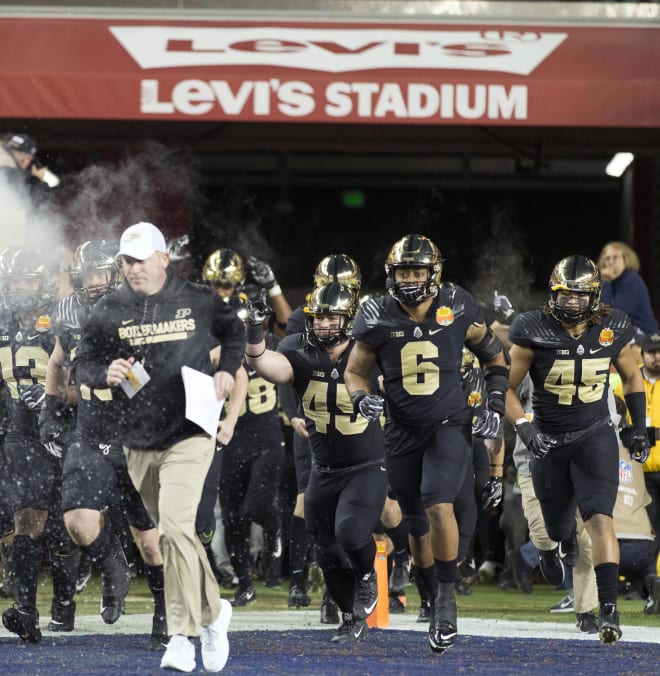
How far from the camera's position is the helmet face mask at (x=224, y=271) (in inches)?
421

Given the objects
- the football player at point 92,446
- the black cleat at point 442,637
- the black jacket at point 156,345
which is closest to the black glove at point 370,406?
the black jacket at point 156,345

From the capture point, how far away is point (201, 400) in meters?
6.68

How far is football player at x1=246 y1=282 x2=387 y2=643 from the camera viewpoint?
773 cm

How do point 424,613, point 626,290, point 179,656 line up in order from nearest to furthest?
point 179,656, point 424,613, point 626,290

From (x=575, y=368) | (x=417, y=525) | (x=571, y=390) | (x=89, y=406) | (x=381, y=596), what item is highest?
(x=575, y=368)

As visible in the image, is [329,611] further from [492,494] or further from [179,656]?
[179,656]

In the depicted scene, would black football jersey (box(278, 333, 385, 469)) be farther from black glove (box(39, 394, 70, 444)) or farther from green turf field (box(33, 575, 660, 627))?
green turf field (box(33, 575, 660, 627))

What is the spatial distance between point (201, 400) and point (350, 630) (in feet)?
5.60

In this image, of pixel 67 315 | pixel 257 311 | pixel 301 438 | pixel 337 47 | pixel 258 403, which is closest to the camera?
pixel 257 311

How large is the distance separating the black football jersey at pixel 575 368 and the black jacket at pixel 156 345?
205 cm

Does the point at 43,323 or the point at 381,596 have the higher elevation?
the point at 43,323

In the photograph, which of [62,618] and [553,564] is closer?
[62,618]

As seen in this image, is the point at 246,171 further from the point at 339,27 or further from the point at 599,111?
the point at 599,111

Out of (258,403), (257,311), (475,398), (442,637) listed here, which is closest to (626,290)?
(475,398)
